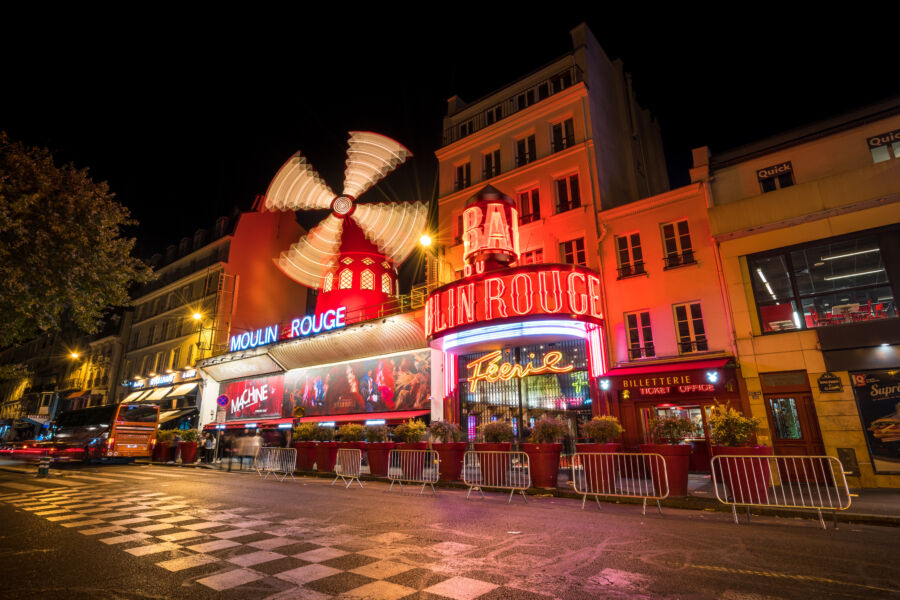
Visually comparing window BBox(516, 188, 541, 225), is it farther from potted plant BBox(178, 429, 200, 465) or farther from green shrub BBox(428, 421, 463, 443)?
potted plant BBox(178, 429, 200, 465)

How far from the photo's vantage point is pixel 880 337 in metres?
10.9

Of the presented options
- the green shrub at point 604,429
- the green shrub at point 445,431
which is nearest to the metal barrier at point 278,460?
the green shrub at point 445,431

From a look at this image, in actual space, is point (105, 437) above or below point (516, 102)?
below

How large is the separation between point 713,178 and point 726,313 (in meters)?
4.60

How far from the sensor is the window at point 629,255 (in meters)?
15.7

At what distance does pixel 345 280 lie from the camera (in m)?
27.6

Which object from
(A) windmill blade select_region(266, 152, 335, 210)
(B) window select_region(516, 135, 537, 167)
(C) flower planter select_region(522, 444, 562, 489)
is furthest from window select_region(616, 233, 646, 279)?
(A) windmill blade select_region(266, 152, 335, 210)

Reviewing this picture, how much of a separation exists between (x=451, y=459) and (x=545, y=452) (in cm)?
292

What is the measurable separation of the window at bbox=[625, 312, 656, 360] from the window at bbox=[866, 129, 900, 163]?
750 centimetres

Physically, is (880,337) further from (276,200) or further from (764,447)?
(276,200)

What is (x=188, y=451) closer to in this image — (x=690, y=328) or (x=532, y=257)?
(x=532, y=257)

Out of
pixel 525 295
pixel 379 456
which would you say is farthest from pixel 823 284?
pixel 379 456

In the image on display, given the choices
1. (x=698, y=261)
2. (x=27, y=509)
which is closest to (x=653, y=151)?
(x=698, y=261)

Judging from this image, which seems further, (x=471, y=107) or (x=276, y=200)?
(x=276, y=200)
